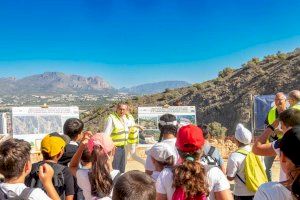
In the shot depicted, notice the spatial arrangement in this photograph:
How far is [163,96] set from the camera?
47.8 metres

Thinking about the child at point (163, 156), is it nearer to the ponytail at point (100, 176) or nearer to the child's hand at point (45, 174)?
the ponytail at point (100, 176)

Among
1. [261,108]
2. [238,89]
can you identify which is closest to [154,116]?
[261,108]

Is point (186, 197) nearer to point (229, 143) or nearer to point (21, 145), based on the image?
point (21, 145)

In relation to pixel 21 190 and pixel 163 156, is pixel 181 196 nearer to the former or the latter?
pixel 163 156

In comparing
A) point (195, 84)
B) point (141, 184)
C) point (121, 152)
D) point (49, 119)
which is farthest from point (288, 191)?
point (195, 84)

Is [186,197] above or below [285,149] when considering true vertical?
below

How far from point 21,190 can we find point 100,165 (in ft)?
2.04

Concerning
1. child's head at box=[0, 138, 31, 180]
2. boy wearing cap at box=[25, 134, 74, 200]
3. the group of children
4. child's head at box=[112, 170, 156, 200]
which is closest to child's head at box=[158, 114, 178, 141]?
the group of children

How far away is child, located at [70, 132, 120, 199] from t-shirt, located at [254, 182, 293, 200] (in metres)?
1.45

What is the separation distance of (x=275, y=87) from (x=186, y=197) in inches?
1212

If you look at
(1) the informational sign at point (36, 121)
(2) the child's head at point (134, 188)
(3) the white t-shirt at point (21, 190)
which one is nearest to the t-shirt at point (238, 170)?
(3) the white t-shirt at point (21, 190)

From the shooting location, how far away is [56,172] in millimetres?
3865

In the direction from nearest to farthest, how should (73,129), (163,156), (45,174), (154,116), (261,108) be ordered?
(45,174) < (163,156) < (73,129) < (261,108) < (154,116)

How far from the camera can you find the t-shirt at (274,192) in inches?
81.6
